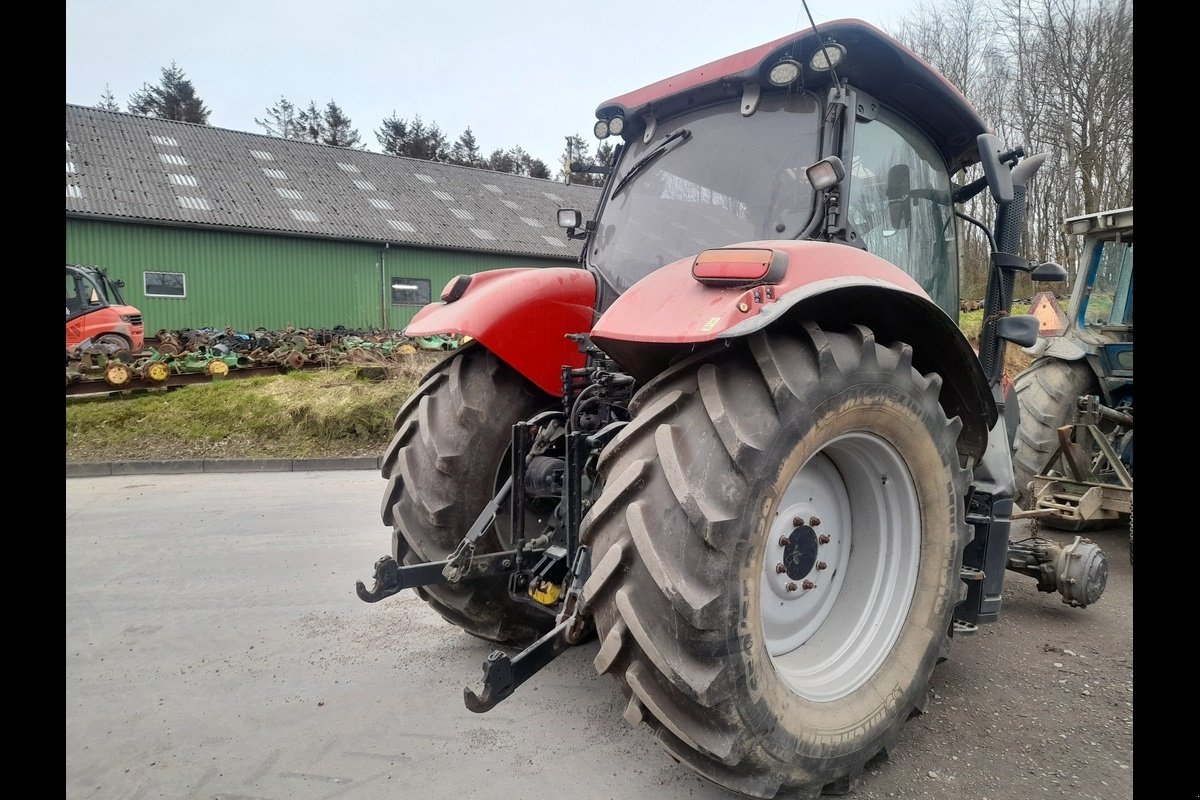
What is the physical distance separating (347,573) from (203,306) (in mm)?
16202

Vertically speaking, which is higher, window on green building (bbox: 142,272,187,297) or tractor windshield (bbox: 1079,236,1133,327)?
window on green building (bbox: 142,272,187,297)

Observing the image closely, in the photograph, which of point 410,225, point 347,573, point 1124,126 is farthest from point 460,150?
point 347,573

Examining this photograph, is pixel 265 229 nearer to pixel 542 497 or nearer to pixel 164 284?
pixel 164 284

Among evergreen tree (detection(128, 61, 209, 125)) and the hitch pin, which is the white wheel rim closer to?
the hitch pin

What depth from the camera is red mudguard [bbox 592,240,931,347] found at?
1740mm

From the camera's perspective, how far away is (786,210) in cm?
255

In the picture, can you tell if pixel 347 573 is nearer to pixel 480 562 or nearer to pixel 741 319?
pixel 480 562

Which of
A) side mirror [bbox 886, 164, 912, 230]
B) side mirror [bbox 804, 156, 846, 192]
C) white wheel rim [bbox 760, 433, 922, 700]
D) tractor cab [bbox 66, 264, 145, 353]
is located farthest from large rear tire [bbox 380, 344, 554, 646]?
tractor cab [bbox 66, 264, 145, 353]

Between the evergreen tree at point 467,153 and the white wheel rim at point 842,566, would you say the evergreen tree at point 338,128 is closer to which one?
the evergreen tree at point 467,153

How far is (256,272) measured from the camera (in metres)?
18.2

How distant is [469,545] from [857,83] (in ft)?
7.16

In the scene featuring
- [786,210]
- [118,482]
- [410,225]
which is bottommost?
[118,482]

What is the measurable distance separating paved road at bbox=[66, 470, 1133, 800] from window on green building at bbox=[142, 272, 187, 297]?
15457 millimetres

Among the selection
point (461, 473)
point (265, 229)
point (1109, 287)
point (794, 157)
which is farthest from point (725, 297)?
point (265, 229)
